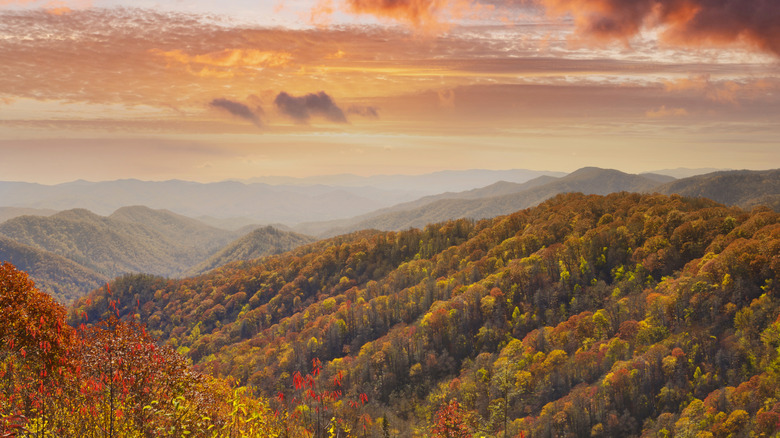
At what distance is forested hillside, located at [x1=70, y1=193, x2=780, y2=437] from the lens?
95625 mm

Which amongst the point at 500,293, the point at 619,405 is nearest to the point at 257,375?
the point at 500,293

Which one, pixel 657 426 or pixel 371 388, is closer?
pixel 657 426

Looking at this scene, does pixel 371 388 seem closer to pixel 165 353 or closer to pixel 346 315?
pixel 346 315

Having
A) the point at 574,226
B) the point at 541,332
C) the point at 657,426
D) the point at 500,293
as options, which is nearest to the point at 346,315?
the point at 500,293

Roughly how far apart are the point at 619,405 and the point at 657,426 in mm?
9781

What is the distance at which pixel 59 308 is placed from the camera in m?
26.9

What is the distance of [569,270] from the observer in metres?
158

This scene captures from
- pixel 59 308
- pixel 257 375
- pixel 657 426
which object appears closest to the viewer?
pixel 59 308

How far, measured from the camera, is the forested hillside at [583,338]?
314ft

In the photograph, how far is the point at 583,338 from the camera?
420ft

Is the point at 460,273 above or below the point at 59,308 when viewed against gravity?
below

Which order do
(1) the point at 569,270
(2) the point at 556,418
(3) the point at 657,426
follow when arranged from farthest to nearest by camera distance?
(1) the point at 569,270 < (2) the point at 556,418 < (3) the point at 657,426

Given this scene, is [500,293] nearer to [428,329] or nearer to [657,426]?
[428,329]

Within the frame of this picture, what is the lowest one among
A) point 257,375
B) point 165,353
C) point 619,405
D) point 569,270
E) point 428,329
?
point 257,375
